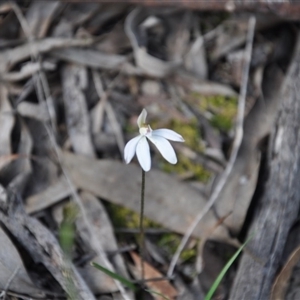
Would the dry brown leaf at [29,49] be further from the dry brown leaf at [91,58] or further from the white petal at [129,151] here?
the white petal at [129,151]

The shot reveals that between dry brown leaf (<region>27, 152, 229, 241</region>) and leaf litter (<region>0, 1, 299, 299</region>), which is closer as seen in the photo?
leaf litter (<region>0, 1, 299, 299</region>)

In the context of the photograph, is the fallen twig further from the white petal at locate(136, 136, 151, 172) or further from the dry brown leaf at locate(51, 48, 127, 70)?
the white petal at locate(136, 136, 151, 172)

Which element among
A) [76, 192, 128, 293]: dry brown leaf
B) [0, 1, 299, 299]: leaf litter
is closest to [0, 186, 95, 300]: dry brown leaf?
[0, 1, 299, 299]: leaf litter

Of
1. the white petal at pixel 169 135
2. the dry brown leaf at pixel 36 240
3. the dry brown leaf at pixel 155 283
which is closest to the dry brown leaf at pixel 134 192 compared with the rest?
the dry brown leaf at pixel 155 283

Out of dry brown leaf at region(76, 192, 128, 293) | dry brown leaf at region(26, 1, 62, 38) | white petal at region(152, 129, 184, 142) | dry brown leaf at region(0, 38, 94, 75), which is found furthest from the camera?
dry brown leaf at region(26, 1, 62, 38)

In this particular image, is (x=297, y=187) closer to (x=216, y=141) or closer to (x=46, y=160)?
(x=216, y=141)

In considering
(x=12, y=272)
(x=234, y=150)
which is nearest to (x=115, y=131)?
(x=234, y=150)
